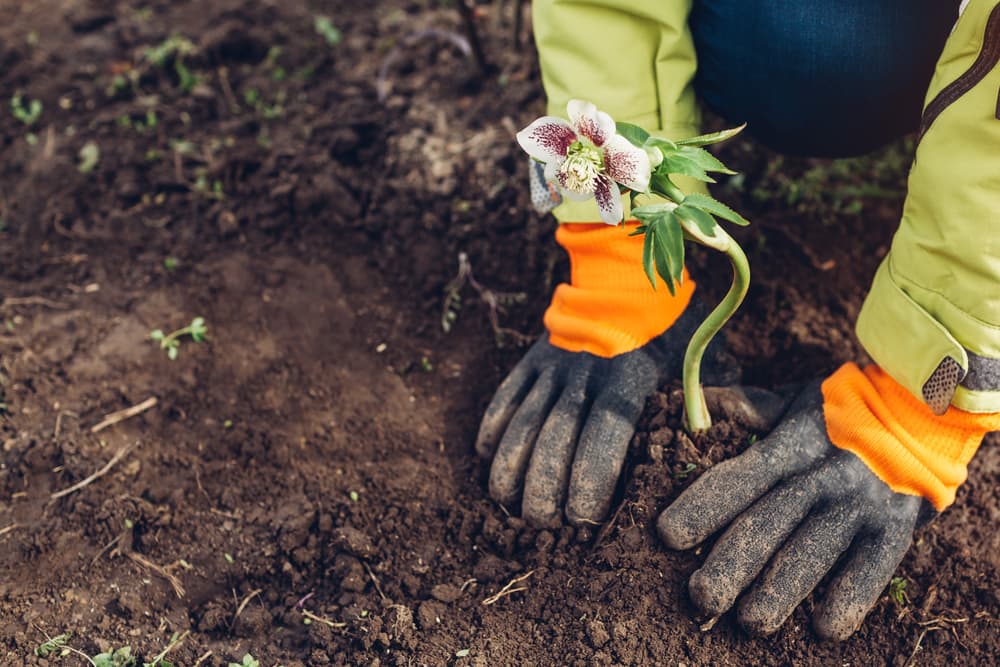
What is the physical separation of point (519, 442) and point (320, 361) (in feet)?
1.85

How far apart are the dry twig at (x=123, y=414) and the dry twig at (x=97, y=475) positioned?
0.24ft

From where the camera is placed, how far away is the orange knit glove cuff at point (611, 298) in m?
1.71

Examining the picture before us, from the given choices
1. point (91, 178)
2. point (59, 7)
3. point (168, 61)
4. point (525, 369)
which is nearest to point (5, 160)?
point (91, 178)

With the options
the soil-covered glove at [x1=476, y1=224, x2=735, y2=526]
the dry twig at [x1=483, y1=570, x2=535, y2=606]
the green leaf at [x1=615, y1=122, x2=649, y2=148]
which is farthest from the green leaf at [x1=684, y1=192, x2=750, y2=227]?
the dry twig at [x1=483, y1=570, x2=535, y2=606]

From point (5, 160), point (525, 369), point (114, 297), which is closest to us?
point (525, 369)

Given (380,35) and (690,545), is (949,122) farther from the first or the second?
(380,35)

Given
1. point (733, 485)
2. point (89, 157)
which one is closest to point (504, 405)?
point (733, 485)

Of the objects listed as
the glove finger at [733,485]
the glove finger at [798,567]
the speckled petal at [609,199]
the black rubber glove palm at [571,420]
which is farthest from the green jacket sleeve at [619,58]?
the glove finger at [798,567]

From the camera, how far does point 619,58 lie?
1.70 meters

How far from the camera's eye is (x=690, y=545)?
5.20 ft

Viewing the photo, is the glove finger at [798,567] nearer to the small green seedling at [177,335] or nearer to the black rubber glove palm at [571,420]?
the black rubber glove palm at [571,420]

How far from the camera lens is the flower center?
49.4 inches

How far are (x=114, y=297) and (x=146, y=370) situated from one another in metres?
0.26

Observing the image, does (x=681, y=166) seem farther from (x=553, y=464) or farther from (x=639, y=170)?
(x=553, y=464)
